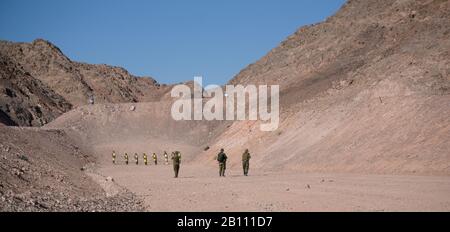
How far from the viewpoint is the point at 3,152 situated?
21578 millimetres

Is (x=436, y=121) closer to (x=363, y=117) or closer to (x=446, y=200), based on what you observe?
(x=363, y=117)

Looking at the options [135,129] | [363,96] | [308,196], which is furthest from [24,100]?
[308,196]

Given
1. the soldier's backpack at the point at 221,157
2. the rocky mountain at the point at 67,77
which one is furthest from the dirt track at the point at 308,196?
the rocky mountain at the point at 67,77

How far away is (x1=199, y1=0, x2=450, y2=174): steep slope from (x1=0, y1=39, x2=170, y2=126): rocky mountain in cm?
5940

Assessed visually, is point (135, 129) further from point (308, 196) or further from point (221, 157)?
point (308, 196)

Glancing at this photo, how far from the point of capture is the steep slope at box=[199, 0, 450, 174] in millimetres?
29312

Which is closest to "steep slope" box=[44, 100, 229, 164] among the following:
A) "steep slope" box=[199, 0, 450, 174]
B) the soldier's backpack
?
"steep slope" box=[199, 0, 450, 174]

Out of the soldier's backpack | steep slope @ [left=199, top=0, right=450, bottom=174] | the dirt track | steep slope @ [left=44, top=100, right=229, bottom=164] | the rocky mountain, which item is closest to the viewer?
the dirt track

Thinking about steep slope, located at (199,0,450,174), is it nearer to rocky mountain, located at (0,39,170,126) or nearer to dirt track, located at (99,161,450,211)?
dirt track, located at (99,161,450,211)

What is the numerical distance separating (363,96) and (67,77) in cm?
10290

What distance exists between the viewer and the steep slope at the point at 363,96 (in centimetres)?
2931

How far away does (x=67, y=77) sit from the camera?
432 feet

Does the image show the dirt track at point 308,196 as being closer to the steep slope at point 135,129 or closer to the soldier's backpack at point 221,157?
the soldier's backpack at point 221,157
